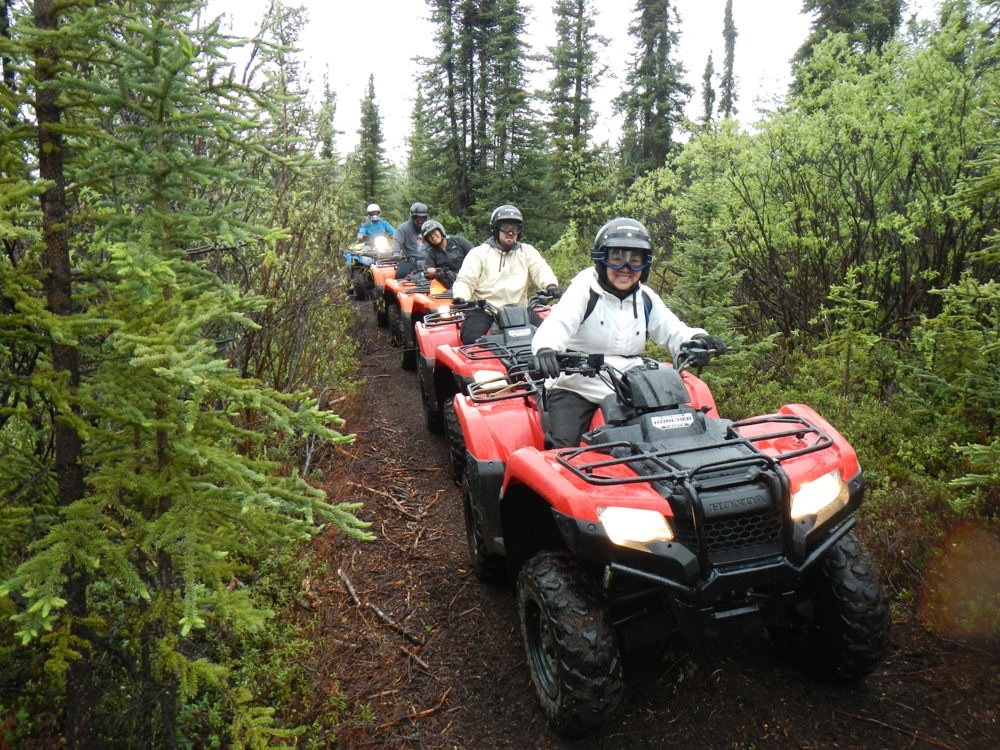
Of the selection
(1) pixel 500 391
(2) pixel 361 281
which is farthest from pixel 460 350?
(2) pixel 361 281

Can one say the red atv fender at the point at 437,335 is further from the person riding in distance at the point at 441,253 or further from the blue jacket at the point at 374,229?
the blue jacket at the point at 374,229

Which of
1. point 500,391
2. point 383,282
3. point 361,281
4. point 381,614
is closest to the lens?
point 381,614

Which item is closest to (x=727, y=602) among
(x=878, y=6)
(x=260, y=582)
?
(x=260, y=582)

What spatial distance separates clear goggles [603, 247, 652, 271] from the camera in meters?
3.88

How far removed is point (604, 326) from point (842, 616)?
2.01 m

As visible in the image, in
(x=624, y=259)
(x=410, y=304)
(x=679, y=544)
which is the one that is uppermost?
(x=624, y=259)

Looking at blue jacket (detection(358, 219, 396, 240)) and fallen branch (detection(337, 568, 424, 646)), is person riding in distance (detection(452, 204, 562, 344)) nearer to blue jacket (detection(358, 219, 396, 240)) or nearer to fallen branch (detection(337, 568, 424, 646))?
fallen branch (detection(337, 568, 424, 646))

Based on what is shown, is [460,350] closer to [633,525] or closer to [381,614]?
[381,614]

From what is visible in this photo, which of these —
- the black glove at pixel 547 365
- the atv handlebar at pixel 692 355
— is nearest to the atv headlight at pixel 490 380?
the black glove at pixel 547 365

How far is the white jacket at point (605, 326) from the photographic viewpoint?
3.96 m

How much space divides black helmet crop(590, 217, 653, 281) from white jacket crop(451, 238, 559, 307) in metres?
3.20

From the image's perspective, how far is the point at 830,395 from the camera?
5918mm

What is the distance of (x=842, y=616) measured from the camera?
2805mm

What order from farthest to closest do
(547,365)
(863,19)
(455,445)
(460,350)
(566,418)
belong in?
1. (863,19)
2. (460,350)
3. (455,445)
4. (566,418)
5. (547,365)
